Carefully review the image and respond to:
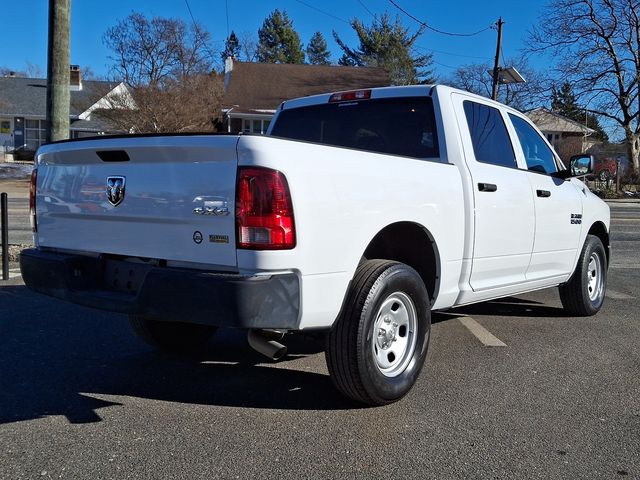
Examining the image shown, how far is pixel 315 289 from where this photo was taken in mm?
3248

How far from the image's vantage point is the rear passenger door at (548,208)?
5371mm

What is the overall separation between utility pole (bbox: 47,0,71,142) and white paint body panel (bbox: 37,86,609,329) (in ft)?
18.5

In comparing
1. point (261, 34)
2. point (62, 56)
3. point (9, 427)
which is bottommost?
point (9, 427)

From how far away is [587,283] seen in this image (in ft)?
20.9

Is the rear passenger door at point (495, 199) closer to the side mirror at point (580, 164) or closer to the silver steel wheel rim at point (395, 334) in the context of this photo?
the silver steel wheel rim at point (395, 334)

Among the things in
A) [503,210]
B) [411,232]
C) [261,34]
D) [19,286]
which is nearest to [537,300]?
[503,210]

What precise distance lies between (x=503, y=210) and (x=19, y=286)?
18.5 ft

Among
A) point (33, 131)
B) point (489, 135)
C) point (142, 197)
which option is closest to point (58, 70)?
point (142, 197)

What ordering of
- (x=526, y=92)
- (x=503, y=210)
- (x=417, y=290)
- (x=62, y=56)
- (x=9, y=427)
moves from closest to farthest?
(x=9, y=427), (x=417, y=290), (x=503, y=210), (x=62, y=56), (x=526, y=92)

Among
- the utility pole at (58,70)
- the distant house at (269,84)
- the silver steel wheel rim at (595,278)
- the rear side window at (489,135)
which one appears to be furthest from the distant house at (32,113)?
the rear side window at (489,135)

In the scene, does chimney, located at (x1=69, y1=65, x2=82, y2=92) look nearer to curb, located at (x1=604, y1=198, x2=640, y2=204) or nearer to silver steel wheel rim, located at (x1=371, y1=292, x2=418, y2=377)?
curb, located at (x1=604, y1=198, x2=640, y2=204)

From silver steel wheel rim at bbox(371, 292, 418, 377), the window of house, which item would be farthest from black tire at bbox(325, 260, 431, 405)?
the window of house

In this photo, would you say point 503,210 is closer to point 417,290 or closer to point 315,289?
point 417,290

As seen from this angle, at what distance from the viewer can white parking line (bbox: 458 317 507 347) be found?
5.37m
